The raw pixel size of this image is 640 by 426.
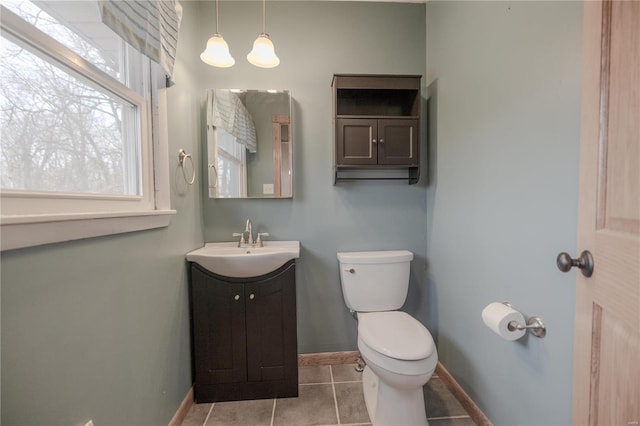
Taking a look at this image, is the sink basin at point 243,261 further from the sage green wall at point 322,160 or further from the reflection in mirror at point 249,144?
the reflection in mirror at point 249,144

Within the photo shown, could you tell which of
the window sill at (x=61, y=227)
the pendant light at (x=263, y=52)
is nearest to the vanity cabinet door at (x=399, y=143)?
the pendant light at (x=263, y=52)

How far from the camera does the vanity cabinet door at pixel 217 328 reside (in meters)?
1.44

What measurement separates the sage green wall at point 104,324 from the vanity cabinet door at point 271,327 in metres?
0.36

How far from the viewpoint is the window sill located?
0.55m

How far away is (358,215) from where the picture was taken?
71.5 inches

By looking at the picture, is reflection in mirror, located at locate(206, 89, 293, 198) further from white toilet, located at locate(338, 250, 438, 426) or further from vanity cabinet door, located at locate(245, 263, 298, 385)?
white toilet, located at locate(338, 250, 438, 426)

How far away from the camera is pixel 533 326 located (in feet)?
3.09

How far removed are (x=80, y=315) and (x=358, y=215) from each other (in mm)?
1482

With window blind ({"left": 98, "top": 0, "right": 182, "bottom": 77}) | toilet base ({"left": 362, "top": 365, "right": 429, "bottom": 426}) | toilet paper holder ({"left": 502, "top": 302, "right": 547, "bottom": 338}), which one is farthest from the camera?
toilet base ({"left": 362, "top": 365, "right": 429, "bottom": 426})

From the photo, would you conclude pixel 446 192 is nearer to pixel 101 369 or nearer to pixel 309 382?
pixel 309 382

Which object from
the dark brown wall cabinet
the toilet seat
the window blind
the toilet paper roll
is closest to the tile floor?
the toilet seat

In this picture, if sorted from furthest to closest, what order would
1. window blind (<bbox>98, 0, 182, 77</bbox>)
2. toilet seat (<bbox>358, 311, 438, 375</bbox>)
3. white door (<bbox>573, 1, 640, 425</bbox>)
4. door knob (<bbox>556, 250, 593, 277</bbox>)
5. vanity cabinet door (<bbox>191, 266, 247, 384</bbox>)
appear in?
vanity cabinet door (<bbox>191, 266, 247, 384</bbox>)
toilet seat (<bbox>358, 311, 438, 375</bbox>)
window blind (<bbox>98, 0, 182, 77</bbox>)
door knob (<bbox>556, 250, 593, 277</bbox>)
white door (<bbox>573, 1, 640, 425</bbox>)

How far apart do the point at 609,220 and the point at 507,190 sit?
1.79ft

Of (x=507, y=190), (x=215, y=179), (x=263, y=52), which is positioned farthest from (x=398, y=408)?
(x=263, y=52)
